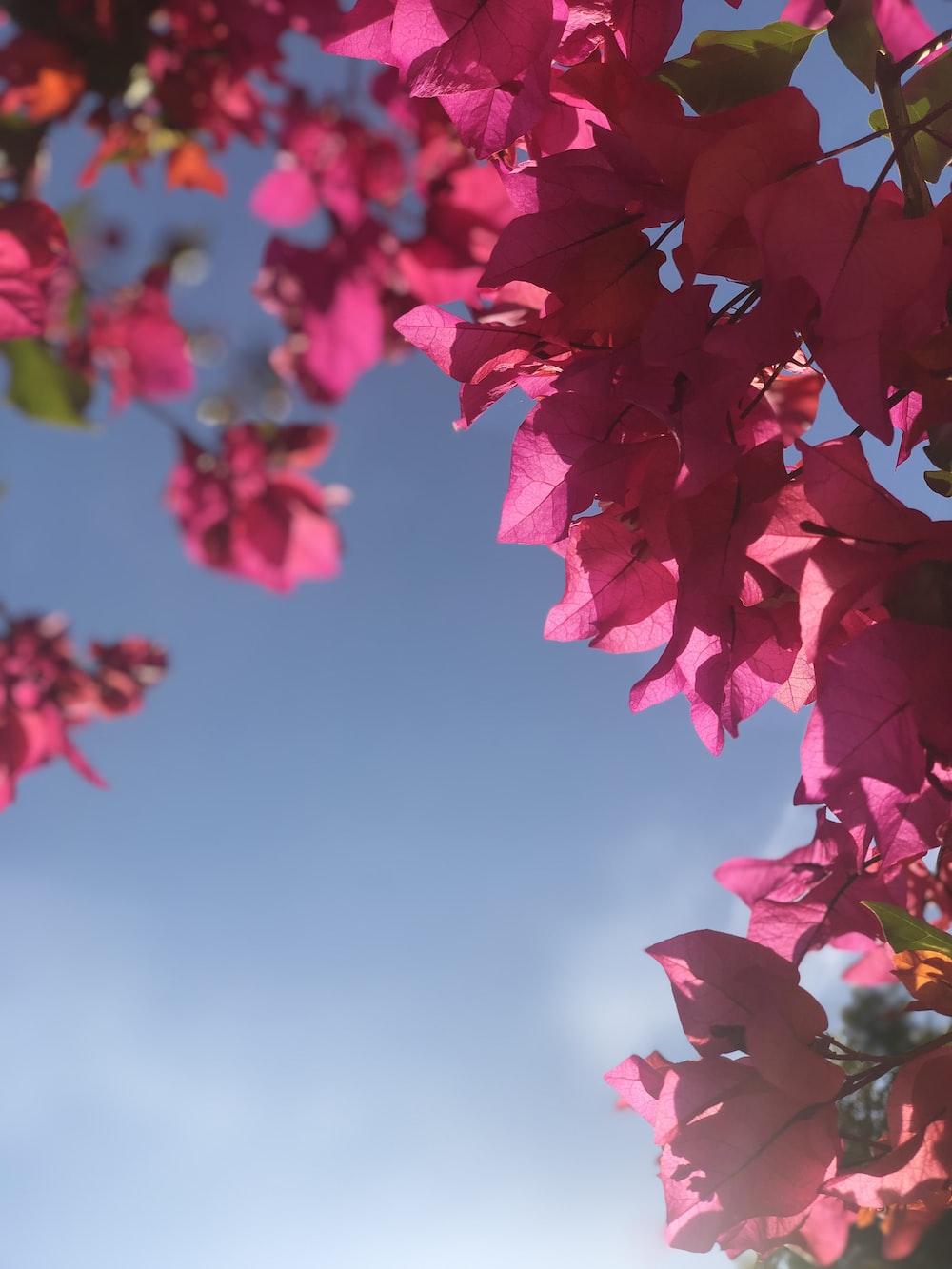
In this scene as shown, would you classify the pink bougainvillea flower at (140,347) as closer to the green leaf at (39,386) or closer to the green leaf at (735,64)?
the green leaf at (39,386)

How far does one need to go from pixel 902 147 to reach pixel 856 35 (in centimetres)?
3

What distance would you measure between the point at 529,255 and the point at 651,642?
133mm

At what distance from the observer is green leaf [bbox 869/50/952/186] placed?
0.24m

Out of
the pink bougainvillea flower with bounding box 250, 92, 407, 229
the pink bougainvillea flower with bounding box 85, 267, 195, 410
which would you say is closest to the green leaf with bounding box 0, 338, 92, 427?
the pink bougainvillea flower with bounding box 85, 267, 195, 410

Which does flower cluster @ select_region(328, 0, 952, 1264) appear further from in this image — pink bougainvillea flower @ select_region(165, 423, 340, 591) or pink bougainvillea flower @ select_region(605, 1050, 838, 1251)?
pink bougainvillea flower @ select_region(165, 423, 340, 591)

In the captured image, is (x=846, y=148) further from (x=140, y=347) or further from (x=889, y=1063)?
(x=140, y=347)

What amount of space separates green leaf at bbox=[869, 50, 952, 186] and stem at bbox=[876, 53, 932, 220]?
0.04ft

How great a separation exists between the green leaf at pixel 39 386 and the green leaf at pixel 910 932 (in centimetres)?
63

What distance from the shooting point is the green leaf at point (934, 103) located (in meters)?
0.24

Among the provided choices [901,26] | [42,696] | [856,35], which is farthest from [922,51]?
[42,696]

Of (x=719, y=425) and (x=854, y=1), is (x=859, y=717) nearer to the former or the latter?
(x=719, y=425)

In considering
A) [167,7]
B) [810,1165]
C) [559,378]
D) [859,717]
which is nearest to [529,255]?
[559,378]

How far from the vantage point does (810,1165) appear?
0.88 ft

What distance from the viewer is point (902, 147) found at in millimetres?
228
